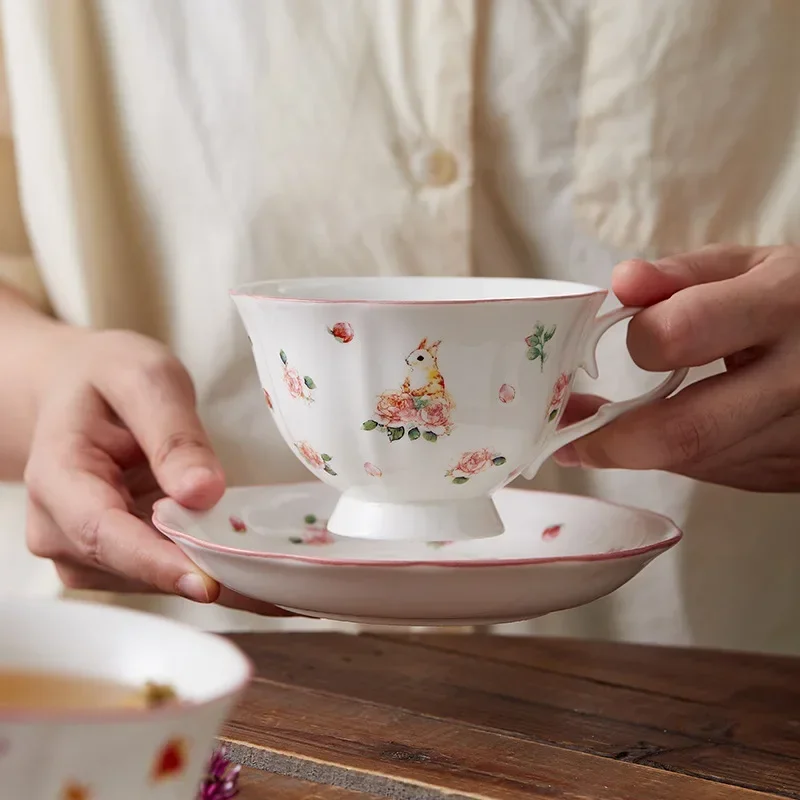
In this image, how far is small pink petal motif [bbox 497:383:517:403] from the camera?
73 centimetres

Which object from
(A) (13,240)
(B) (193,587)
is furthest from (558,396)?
(A) (13,240)

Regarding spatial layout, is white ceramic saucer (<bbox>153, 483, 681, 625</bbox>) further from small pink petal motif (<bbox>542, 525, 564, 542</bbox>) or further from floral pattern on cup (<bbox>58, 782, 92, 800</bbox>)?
floral pattern on cup (<bbox>58, 782, 92, 800</bbox>)

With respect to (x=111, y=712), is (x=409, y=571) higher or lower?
higher

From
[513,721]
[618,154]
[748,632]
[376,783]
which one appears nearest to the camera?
[376,783]

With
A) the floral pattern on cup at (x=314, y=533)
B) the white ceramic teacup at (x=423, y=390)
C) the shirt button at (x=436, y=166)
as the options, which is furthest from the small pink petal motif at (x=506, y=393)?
the shirt button at (x=436, y=166)

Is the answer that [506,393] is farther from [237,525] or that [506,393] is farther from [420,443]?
[237,525]

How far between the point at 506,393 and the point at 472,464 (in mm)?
57

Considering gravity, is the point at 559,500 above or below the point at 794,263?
below

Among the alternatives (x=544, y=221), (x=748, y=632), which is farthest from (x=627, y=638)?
(x=544, y=221)

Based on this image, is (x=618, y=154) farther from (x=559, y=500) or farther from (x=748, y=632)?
(x=748, y=632)

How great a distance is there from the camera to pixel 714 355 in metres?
0.75

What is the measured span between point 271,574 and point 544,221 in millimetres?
515

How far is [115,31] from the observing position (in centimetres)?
108

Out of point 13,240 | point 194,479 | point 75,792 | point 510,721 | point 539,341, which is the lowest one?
point 75,792
